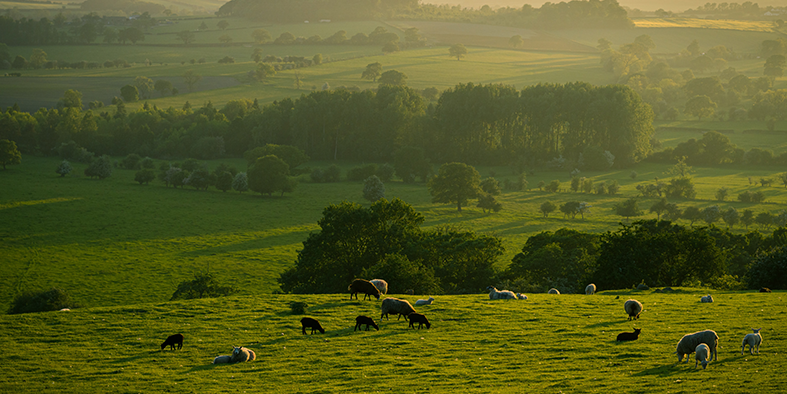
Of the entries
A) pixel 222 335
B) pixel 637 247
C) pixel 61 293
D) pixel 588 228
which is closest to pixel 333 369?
pixel 222 335

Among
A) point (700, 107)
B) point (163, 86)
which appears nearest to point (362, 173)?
point (163, 86)

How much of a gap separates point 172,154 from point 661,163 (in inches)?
4652

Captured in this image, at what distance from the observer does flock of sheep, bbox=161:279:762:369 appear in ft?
56.5

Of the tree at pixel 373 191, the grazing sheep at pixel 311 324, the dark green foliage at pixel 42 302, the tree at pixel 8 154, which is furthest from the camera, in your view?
the tree at pixel 8 154

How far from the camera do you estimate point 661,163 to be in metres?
129

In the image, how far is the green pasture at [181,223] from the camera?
56375 millimetres

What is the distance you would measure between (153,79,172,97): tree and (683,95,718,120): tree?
531 feet

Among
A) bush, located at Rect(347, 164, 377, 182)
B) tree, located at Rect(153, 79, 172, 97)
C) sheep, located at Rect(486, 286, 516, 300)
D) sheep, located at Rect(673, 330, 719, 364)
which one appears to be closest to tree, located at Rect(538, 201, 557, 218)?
bush, located at Rect(347, 164, 377, 182)

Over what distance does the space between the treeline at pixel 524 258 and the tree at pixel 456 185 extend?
1437 inches

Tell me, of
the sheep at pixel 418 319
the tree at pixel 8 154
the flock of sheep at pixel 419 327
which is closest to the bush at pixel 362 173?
the tree at pixel 8 154

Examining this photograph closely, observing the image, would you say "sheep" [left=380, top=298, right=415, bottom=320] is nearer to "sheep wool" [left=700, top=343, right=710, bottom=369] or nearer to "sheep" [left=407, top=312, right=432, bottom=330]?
"sheep" [left=407, top=312, right=432, bottom=330]

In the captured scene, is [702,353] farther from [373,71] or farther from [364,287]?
[373,71]

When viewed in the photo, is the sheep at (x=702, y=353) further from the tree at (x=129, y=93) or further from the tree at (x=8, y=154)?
the tree at (x=129, y=93)

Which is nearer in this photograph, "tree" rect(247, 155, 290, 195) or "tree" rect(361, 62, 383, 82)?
"tree" rect(247, 155, 290, 195)
